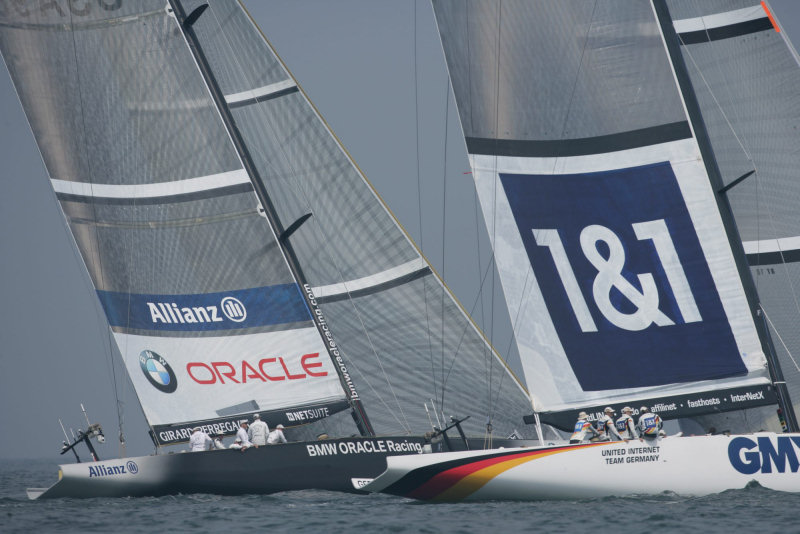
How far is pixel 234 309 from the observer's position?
17656mm

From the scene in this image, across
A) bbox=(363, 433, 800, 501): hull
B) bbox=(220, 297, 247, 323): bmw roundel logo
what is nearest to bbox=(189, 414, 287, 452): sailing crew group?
bbox=(220, 297, 247, 323): bmw roundel logo

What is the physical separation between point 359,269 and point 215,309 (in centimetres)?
253

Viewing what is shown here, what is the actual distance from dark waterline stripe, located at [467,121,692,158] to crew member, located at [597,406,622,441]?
325 centimetres

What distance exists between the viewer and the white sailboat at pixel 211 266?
17516 millimetres

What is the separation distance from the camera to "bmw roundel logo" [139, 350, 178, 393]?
1805 centimetres

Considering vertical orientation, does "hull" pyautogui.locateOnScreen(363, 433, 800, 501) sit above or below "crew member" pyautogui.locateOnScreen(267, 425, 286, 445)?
below

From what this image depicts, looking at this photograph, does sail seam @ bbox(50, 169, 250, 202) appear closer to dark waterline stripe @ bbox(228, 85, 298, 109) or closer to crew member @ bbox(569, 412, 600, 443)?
dark waterline stripe @ bbox(228, 85, 298, 109)

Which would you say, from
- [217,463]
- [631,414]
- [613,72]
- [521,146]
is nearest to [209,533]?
[217,463]

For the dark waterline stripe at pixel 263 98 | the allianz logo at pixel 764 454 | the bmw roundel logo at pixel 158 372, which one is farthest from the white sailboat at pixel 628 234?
the bmw roundel logo at pixel 158 372

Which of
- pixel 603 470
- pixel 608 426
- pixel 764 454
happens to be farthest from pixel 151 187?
pixel 764 454

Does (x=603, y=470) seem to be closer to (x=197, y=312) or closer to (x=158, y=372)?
(x=197, y=312)

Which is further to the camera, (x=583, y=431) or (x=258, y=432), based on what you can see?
(x=258, y=432)

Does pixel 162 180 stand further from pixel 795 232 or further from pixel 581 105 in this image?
pixel 795 232

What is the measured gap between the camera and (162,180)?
17.9m
